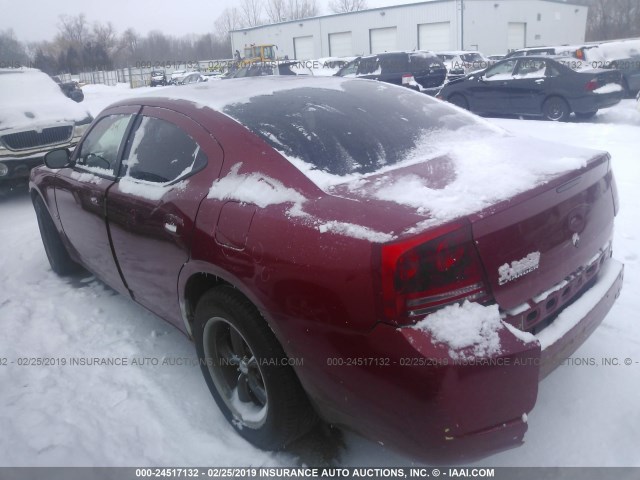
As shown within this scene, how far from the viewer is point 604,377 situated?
267 centimetres

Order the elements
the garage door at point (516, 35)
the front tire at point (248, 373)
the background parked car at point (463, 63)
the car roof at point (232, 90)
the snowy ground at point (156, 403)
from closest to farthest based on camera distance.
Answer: the front tire at point (248, 373)
the snowy ground at point (156, 403)
the car roof at point (232, 90)
the background parked car at point (463, 63)
the garage door at point (516, 35)

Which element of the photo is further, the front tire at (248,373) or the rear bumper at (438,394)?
the front tire at (248,373)

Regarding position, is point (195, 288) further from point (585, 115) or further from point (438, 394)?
point (585, 115)

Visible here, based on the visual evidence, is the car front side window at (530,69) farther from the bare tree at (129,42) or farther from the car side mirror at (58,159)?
the bare tree at (129,42)

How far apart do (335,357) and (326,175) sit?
774mm

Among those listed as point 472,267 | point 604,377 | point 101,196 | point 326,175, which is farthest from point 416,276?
point 101,196

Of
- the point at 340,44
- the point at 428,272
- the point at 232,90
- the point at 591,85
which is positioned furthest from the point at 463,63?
the point at 340,44

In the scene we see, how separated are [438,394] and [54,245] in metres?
3.74

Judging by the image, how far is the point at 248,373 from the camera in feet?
7.96

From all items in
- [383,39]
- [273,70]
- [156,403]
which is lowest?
[156,403]

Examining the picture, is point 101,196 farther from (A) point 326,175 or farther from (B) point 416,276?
(B) point 416,276

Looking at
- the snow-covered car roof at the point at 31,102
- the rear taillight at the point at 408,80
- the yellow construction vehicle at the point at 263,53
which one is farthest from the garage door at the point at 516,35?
the snow-covered car roof at the point at 31,102

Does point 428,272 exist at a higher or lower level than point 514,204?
lower

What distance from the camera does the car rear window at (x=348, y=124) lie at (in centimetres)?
234
